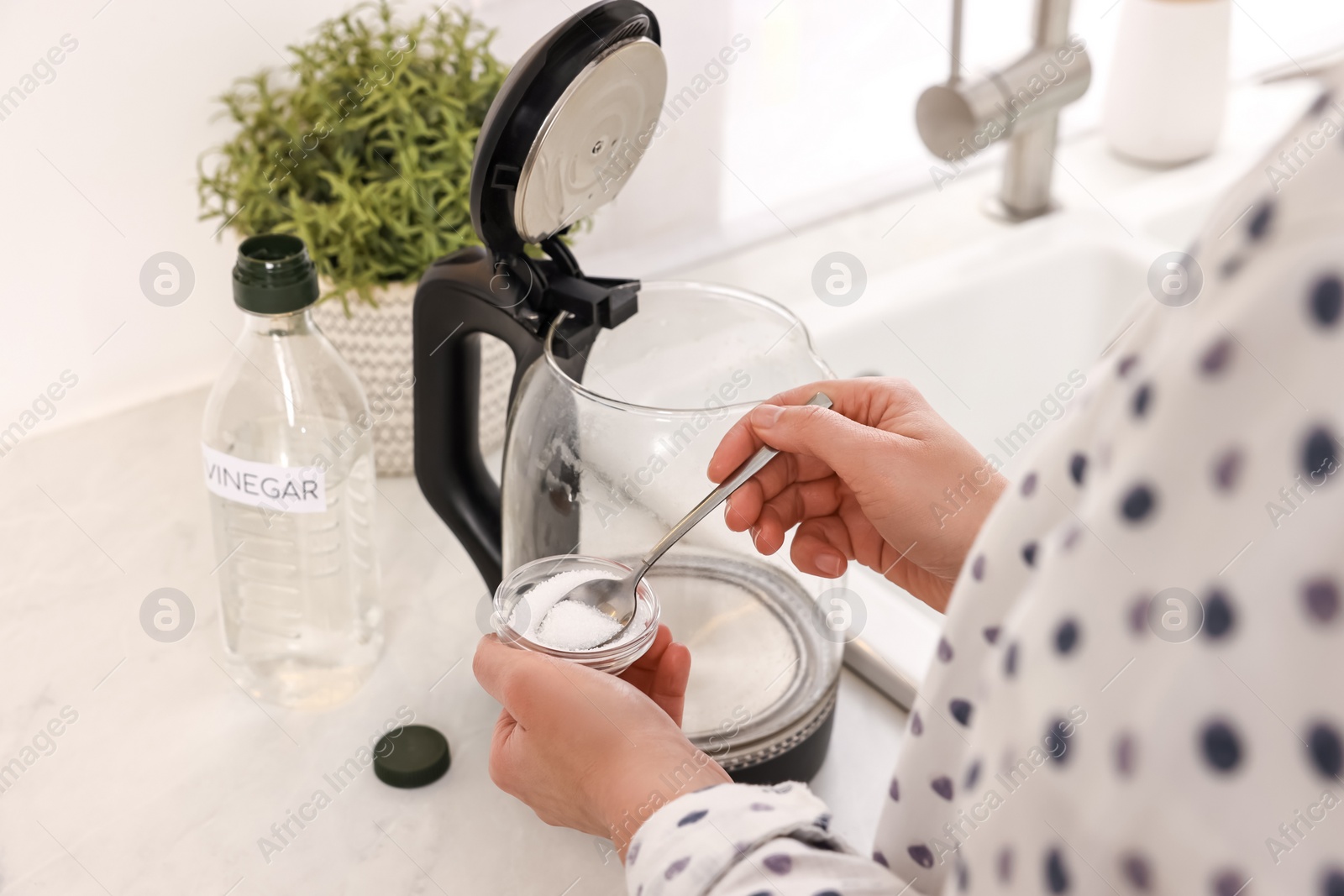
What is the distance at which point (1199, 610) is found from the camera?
10.6 inches

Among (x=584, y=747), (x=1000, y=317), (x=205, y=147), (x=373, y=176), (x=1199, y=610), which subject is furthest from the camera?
(x=1000, y=317)

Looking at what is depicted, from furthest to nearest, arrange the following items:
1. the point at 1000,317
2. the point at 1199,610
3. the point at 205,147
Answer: the point at 1000,317, the point at 205,147, the point at 1199,610

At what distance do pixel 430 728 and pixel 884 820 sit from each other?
32 centimetres

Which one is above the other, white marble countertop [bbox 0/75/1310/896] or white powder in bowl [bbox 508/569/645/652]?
white powder in bowl [bbox 508/569/645/652]

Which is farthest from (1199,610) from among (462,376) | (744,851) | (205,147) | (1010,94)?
(205,147)

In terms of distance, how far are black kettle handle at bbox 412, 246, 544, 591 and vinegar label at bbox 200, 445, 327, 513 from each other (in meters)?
0.06

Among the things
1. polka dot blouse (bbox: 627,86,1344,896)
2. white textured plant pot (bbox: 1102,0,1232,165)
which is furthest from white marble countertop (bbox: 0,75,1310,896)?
white textured plant pot (bbox: 1102,0,1232,165)

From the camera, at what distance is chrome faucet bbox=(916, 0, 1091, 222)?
2.73 ft

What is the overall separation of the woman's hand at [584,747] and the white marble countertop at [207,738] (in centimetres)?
12

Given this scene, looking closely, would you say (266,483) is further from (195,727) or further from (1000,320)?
(1000,320)

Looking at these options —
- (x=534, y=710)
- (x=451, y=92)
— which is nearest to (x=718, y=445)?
(x=534, y=710)

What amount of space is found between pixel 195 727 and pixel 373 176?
13.8 inches

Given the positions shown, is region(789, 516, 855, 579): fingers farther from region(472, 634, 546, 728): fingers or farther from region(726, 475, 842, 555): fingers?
region(472, 634, 546, 728): fingers

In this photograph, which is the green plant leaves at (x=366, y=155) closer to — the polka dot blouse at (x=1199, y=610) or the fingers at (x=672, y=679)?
the fingers at (x=672, y=679)
